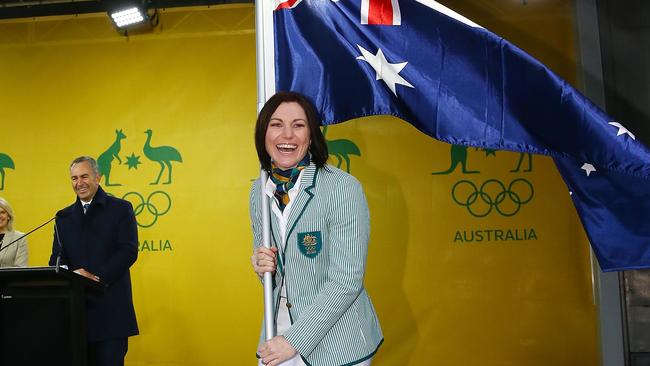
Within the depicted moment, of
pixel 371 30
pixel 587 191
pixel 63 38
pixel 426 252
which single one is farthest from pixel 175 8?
pixel 587 191

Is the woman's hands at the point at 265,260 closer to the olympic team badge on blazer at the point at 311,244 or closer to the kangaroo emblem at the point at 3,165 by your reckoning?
the olympic team badge on blazer at the point at 311,244

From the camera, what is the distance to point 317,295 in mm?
1900

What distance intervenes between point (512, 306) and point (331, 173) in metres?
4.23

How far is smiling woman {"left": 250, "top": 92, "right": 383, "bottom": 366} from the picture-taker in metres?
1.87

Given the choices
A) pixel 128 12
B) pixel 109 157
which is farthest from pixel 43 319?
pixel 128 12

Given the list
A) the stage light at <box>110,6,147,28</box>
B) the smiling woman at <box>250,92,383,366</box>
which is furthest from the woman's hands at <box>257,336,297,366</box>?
the stage light at <box>110,6,147,28</box>

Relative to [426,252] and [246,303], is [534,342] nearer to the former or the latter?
[426,252]

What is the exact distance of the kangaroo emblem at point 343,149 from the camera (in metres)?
6.08

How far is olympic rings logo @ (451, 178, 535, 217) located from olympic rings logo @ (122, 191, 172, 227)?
8.27 ft

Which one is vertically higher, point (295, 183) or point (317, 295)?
point (295, 183)

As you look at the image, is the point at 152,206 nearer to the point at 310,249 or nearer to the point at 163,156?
the point at 163,156

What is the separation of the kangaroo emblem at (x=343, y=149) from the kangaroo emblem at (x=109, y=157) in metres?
1.88

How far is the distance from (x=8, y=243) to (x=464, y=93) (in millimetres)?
3959

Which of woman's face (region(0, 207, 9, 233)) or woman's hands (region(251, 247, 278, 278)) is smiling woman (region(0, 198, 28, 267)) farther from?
woman's hands (region(251, 247, 278, 278))
